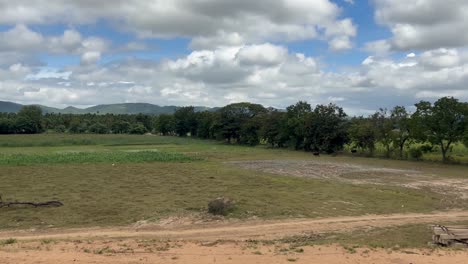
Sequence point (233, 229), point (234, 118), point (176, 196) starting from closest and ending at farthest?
point (233, 229) < point (176, 196) < point (234, 118)

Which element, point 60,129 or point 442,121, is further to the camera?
point 60,129

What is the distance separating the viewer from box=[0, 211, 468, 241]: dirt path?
51.3 ft

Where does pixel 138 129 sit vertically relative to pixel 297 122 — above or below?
below

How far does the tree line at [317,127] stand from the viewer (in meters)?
49.2

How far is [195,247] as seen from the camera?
13031mm

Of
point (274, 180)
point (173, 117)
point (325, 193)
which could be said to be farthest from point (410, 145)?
point (173, 117)

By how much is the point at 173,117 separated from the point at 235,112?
127 ft

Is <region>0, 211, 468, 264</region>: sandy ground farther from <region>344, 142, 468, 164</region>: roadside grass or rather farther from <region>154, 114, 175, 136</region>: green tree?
<region>154, 114, 175, 136</region>: green tree

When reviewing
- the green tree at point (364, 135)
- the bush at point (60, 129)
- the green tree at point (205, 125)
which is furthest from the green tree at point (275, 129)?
the bush at point (60, 129)

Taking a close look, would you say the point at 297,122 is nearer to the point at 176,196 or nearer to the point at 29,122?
the point at 176,196

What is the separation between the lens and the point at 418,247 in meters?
13.6

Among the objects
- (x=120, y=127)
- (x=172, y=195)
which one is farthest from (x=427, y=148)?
(x=120, y=127)

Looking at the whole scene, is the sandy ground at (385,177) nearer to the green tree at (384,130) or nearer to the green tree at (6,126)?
the green tree at (384,130)

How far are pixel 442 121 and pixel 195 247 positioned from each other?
42.5 m
